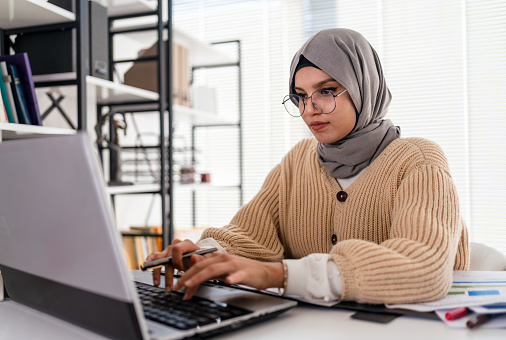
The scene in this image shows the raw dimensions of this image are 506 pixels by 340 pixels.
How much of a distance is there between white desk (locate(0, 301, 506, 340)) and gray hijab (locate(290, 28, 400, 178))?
1.62ft

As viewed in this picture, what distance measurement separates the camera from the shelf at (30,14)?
1452 mm

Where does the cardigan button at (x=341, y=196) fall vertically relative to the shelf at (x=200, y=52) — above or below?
below

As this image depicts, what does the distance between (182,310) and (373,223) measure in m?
0.59

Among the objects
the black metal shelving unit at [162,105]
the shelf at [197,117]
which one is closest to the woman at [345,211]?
the black metal shelving unit at [162,105]

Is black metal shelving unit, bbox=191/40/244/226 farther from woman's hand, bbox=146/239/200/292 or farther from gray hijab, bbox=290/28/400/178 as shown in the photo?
woman's hand, bbox=146/239/200/292

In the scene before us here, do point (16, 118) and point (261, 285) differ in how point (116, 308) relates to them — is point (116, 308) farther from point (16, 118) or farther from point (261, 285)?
point (16, 118)

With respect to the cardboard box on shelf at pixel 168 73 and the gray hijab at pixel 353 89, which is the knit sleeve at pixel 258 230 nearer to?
the gray hijab at pixel 353 89

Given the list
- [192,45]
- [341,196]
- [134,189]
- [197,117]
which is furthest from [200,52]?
[341,196]

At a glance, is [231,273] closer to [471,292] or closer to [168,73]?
[471,292]

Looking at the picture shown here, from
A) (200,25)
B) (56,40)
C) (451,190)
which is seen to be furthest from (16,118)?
(200,25)

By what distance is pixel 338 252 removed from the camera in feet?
2.55

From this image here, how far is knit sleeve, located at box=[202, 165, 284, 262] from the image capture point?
1077 millimetres

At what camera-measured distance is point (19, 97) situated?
145 cm

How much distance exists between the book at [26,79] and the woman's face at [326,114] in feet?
2.83
